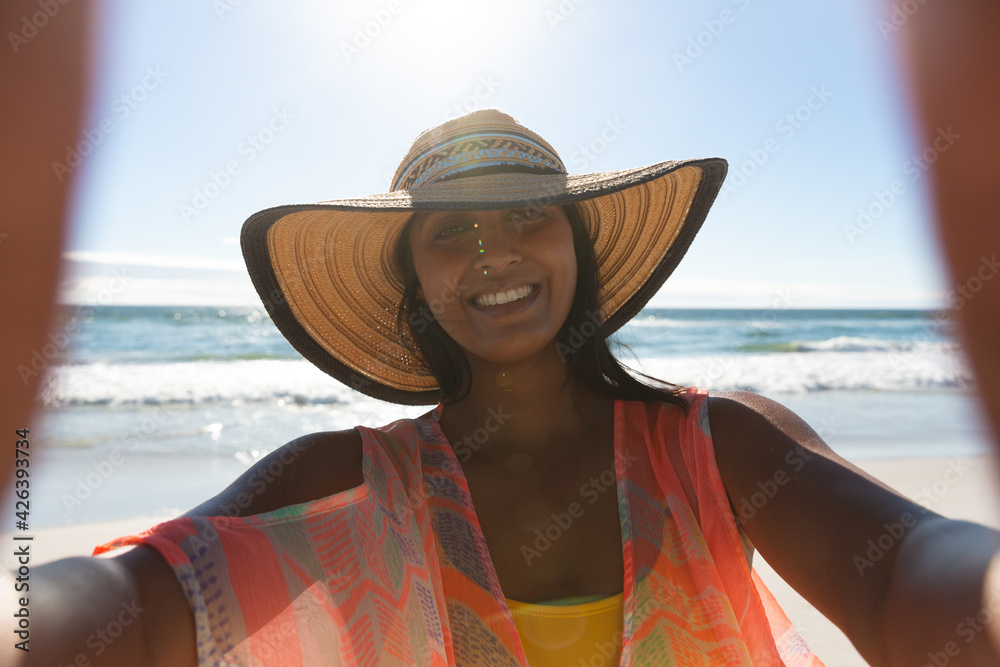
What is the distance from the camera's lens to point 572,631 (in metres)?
1.37

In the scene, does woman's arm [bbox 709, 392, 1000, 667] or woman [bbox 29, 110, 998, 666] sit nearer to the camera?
woman's arm [bbox 709, 392, 1000, 667]

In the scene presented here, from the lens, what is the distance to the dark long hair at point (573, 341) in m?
1.88

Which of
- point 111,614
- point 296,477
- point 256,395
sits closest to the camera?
point 111,614

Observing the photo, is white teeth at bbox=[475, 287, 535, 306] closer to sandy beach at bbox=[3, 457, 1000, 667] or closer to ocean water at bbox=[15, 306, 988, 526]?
ocean water at bbox=[15, 306, 988, 526]

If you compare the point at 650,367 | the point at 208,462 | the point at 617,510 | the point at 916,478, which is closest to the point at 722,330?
the point at 650,367

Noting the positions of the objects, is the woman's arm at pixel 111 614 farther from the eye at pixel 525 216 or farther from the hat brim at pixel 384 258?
the eye at pixel 525 216

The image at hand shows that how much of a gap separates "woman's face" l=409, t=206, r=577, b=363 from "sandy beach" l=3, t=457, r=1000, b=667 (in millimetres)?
1520

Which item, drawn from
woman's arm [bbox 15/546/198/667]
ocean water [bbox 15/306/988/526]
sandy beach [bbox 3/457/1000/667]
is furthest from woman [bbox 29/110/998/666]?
sandy beach [bbox 3/457/1000/667]

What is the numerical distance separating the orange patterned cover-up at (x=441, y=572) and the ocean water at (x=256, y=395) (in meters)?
0.41

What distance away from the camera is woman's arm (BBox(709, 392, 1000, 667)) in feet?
2.60

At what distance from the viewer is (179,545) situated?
0.93 meters

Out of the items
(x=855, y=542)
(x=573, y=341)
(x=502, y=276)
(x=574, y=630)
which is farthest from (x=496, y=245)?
(x=855, y=542)

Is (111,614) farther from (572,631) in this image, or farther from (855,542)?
(855,542)

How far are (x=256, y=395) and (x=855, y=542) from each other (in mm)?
10346
